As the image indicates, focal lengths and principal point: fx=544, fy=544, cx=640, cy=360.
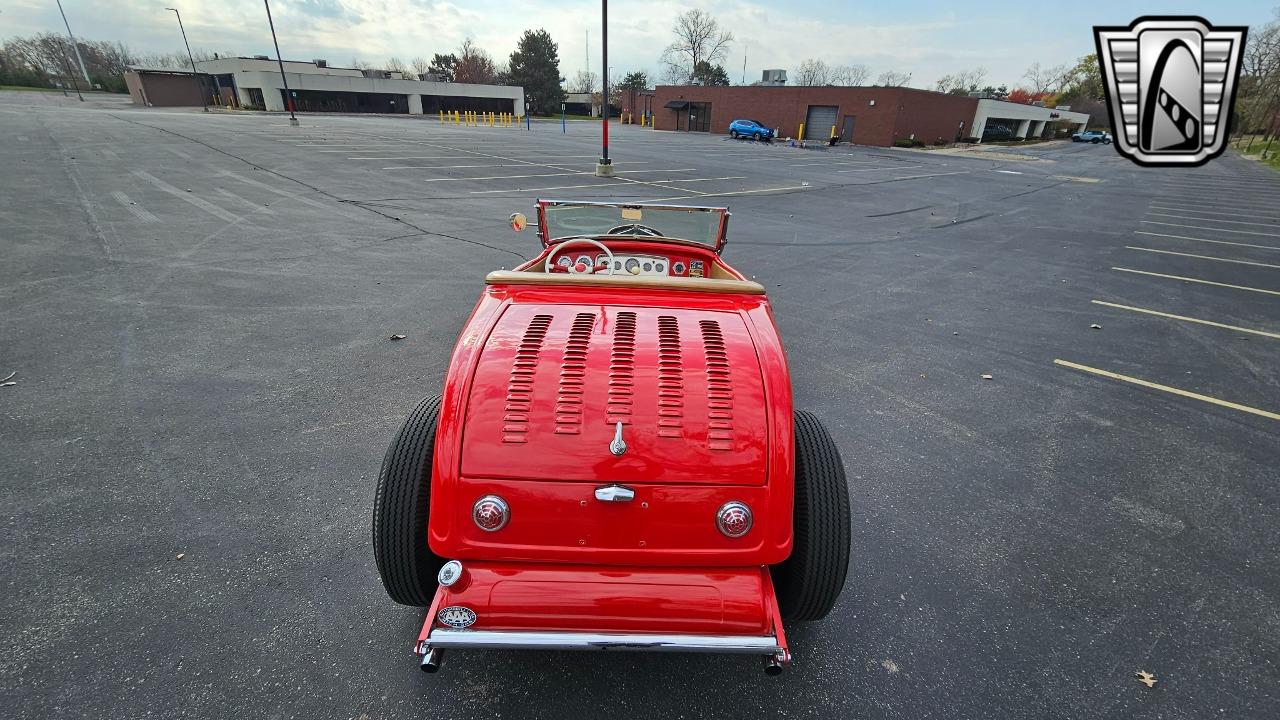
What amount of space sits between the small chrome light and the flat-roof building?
205 ft

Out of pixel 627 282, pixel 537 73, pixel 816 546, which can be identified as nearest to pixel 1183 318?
pixel 816 546

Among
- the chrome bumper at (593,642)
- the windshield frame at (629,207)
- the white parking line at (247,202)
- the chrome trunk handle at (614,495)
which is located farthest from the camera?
the white parking line at (247,202)

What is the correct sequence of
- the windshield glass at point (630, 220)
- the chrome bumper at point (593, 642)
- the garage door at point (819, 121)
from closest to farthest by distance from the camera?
the chrome bumper at point (593, 642) → the windshield glass at point (630, 220) → the garage door at point (819, 121)

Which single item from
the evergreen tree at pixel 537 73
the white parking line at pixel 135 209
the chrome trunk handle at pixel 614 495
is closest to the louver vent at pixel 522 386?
the chrome trunk handle at pixel 614 495

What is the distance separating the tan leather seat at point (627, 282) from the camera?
2713mm

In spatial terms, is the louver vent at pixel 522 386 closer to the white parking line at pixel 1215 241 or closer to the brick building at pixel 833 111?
the white parking line at pixel 1215 241

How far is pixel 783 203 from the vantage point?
14.0 meters

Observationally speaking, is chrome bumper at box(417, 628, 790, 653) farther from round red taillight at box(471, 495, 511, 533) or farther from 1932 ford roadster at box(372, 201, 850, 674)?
round red taillight at box(471, 495, 511, 533)

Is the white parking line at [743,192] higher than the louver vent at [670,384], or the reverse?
the louver vent at [670,384]

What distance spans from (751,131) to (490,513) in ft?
136

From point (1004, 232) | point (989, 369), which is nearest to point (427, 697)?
point (989, 369)

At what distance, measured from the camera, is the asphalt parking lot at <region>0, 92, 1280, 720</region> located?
223cm

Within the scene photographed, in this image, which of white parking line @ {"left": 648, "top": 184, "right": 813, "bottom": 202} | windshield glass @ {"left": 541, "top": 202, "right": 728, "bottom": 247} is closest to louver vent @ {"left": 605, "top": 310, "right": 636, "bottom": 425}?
windshield glass @ {"left": 541, "top": 202, "right": 728, "bottom": 247}

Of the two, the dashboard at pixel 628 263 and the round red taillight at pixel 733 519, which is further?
the dashboard at pixel 628 263
